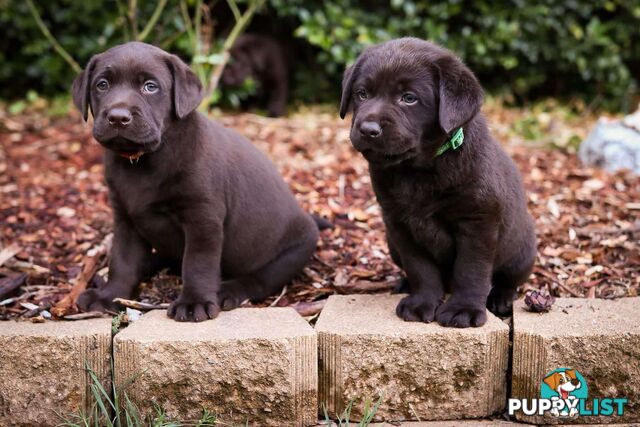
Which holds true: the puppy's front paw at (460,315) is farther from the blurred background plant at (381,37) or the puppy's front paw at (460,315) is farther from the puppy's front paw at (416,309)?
the blurred background plant at (381,37)

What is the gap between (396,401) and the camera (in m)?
3.56

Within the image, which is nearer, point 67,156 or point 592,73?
point 67,156

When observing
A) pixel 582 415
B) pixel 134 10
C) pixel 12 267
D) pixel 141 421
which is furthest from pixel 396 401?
pixel 134 10

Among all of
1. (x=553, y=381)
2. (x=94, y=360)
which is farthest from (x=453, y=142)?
(x=94, y=360)

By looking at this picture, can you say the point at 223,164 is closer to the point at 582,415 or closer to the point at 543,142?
the point at 582,415

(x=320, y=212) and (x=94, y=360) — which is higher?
(x=320, y=212)

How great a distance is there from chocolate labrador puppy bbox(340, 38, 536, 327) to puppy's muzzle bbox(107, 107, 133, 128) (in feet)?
3.17

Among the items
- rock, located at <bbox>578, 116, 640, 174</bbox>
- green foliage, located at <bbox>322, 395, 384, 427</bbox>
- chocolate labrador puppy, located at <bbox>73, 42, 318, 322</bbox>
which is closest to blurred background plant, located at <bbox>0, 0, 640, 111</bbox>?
rock, located at <bbox>578, 116, 640, 174</bbox>

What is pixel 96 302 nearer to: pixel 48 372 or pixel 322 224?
pixel 48 372

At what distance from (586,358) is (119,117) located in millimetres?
2226

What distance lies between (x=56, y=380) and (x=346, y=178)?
3136 mm

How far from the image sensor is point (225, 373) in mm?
3439

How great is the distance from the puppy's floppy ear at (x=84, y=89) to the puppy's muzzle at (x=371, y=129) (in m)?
1.33

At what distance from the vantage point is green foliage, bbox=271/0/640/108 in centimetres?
833
